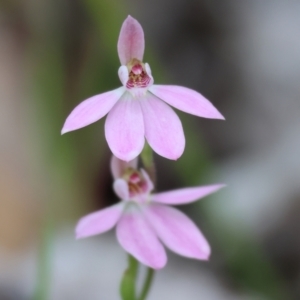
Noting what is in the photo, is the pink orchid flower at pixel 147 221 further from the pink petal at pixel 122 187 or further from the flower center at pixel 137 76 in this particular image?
the flower center at pixel 137 76

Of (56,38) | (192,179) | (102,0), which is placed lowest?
(192,179)

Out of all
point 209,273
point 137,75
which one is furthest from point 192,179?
point 137,75

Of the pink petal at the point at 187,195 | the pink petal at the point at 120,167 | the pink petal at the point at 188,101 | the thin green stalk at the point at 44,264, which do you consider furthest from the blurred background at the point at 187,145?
the pink petal at the point at 188,101

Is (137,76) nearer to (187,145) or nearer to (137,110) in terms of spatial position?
(137,110)

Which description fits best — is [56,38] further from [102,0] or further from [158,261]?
[158,261]

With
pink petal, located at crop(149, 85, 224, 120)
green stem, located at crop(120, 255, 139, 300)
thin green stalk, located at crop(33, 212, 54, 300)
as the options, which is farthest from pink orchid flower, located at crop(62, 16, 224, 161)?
thin green stalk, located at crop(33, 212, 54, 300)

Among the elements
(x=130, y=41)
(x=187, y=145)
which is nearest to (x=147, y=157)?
(x=130, y=41)
